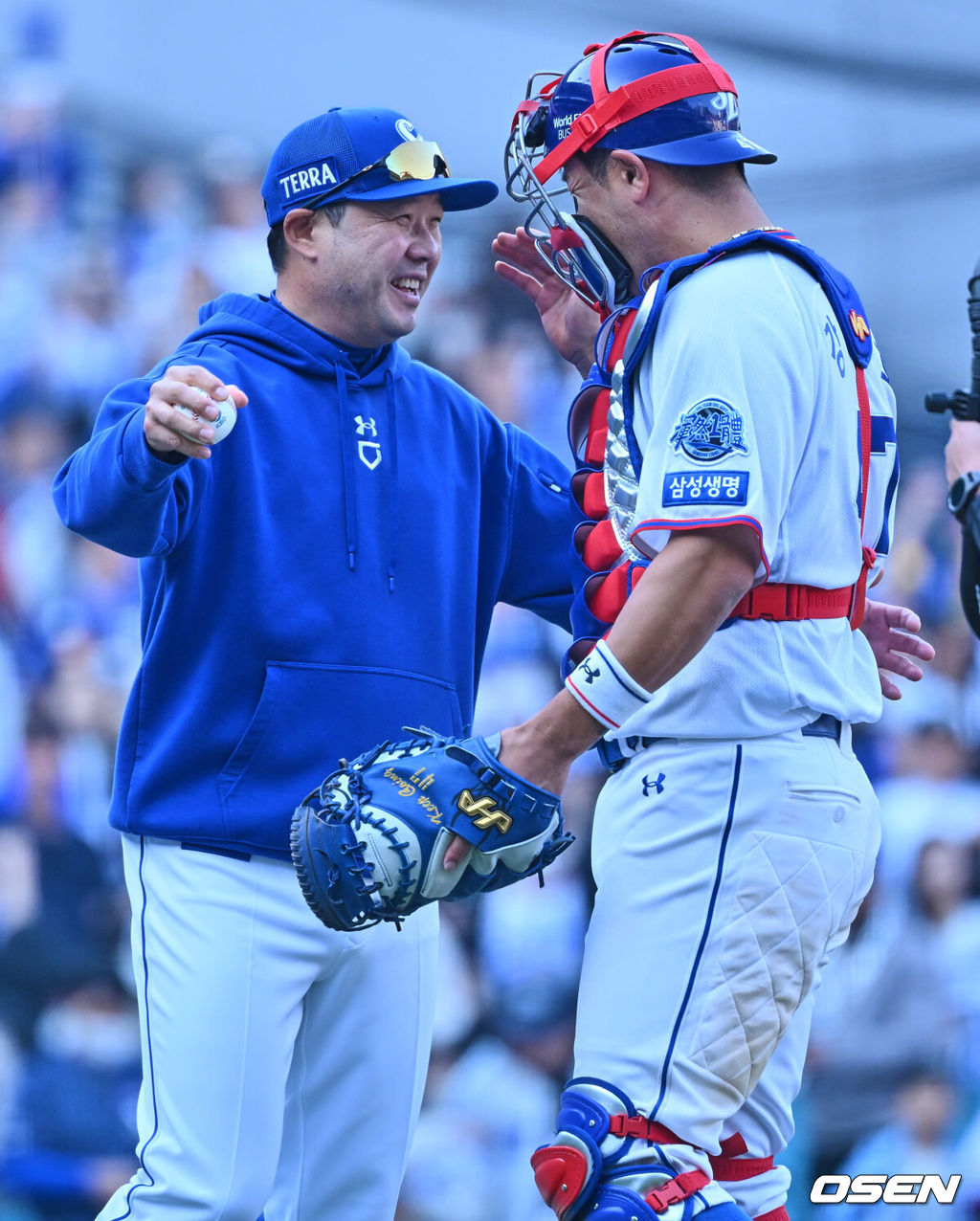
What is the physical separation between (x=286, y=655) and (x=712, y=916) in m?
0.95

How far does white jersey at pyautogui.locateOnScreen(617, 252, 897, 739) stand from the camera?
A: 208 cm

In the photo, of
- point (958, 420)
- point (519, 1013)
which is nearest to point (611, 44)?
point (958, 420)

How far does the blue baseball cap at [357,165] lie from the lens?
9.43ft

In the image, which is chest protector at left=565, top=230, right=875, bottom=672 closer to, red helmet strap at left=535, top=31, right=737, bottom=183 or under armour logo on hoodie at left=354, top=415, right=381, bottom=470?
red helmet strap at left=535, top=31, right=737, bottom=183

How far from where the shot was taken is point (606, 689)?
2029 mm

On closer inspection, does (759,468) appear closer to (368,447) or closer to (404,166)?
(368,447)

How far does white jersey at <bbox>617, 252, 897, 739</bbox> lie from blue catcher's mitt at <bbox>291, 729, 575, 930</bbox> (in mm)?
222

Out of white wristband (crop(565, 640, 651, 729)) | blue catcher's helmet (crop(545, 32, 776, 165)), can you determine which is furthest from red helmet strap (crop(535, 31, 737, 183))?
white wristband (crop(565, 640, 651, 729))

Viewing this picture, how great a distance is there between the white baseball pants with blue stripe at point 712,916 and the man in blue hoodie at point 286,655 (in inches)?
26.0

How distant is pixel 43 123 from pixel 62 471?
12.4 feet

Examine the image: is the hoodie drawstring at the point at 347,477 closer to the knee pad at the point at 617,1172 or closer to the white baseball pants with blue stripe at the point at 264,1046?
the white baseball pants with blue stripe at the point at 264,1046

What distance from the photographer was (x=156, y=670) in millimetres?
2723

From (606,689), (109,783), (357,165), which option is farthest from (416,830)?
(109,783)

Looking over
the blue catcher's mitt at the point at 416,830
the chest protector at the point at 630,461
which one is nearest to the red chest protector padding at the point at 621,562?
the chest protector at the point at 630,461
